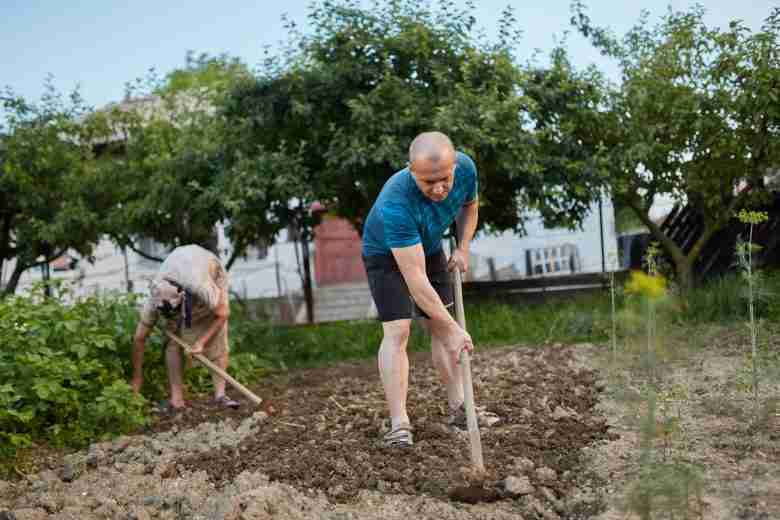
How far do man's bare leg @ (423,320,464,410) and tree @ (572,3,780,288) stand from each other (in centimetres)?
445

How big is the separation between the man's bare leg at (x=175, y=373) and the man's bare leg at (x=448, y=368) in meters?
2.21

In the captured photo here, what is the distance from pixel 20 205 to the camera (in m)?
10.4

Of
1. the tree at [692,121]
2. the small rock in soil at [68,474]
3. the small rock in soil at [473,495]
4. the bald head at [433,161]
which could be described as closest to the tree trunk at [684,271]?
the tree at [692,121]

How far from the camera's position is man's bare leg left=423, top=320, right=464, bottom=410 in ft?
13.3

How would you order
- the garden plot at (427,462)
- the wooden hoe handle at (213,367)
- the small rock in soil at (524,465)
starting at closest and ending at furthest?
the garden plot at (427,462) < the small rock in soil at (524,465) < the wooden hoe handle at (213,367)

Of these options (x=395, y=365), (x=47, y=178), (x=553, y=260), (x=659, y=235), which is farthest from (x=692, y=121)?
(x=47, y=178)

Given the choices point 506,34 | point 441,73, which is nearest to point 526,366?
point 441,73

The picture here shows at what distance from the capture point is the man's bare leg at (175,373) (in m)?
5.45

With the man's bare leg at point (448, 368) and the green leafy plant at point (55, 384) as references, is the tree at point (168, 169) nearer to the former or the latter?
the green leafy plant at point (55, 384)

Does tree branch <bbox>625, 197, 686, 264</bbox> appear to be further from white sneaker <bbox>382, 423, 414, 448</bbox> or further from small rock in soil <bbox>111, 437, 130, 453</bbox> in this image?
small rock in soil <bbox>111, 437, 130, 453</bbox>

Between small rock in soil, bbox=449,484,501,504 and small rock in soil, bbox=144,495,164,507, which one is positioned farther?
small rock in soil, bbox=144,495,164,507

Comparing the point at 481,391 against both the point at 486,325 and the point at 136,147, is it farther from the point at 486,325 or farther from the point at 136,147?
the point at 136,147

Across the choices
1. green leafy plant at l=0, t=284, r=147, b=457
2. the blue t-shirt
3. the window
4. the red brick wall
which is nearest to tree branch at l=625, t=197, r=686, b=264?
the window

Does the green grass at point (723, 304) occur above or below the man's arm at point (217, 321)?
below
